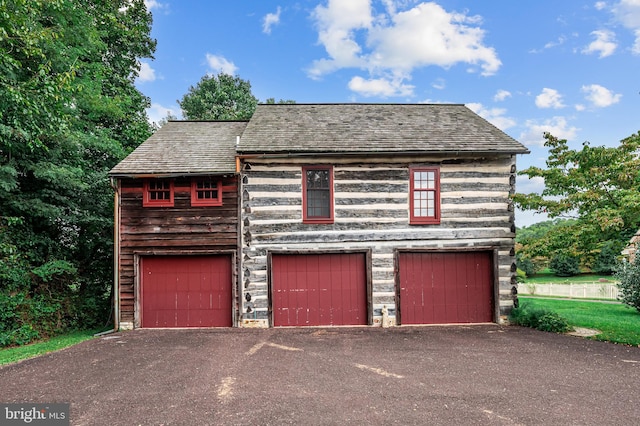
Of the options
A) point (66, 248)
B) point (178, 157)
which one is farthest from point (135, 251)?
point (66, 248)

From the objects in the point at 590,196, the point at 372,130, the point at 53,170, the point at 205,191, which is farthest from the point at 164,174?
the point at 590,196

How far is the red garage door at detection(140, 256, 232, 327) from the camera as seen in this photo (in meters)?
10.6

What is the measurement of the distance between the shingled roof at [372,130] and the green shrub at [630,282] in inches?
243

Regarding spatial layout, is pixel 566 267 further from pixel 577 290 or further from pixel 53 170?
pixel 53 170

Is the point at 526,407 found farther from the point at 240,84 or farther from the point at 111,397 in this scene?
the point at 240,84

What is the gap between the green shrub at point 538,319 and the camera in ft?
31.4

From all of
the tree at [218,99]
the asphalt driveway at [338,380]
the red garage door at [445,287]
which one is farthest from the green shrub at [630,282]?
the tree at [218,99]

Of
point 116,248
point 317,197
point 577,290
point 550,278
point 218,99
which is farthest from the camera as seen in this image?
point 550,278

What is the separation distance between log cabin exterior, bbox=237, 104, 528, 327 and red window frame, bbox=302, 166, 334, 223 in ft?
0.10

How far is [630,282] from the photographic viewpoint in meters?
12.4

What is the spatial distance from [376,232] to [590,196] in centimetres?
541

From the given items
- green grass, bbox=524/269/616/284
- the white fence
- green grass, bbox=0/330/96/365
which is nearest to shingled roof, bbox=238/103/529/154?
green grass, bbox=0/330/96/365

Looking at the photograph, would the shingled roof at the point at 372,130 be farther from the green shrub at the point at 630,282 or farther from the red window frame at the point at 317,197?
the green shrub at the point at 630,282

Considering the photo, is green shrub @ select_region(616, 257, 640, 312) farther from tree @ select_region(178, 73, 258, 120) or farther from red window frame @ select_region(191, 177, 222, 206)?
tree @ select_region(178, 73, 258, 120)
